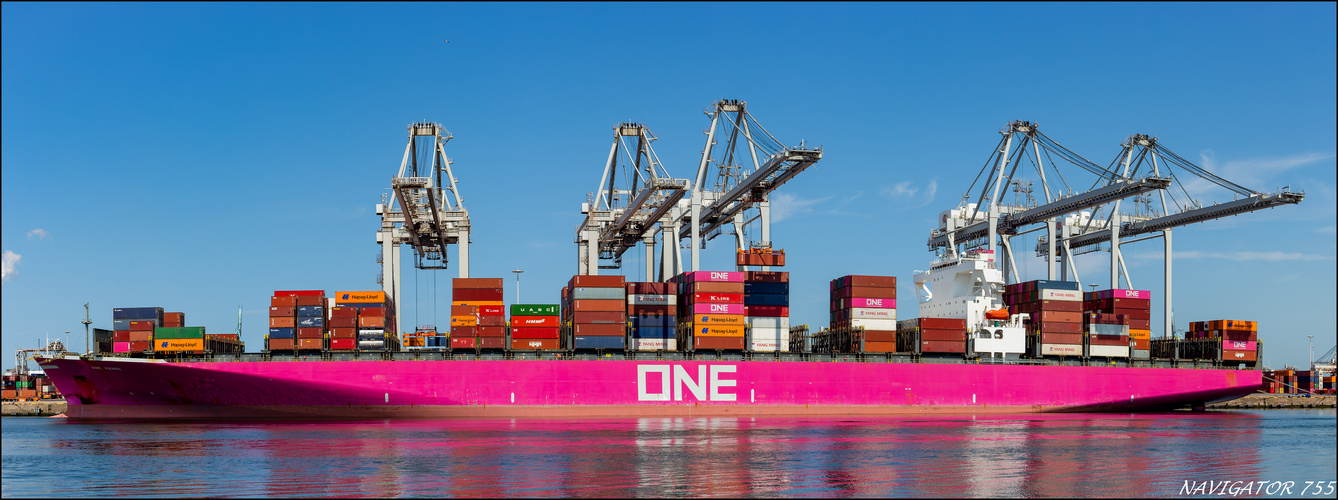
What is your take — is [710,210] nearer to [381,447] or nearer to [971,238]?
[971,238]

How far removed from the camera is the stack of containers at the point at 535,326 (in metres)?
48.5

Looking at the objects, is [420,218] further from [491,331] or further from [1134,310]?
[1134,310]

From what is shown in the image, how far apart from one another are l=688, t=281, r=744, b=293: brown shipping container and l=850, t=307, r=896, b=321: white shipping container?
6885mm

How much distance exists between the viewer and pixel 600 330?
160 ft

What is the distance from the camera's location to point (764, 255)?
5272 centimetres

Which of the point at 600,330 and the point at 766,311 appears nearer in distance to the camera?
the point at 600,330

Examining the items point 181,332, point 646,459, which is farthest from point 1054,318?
point 181,332

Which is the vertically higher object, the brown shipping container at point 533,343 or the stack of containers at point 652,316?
the stack of containers at point 652,316

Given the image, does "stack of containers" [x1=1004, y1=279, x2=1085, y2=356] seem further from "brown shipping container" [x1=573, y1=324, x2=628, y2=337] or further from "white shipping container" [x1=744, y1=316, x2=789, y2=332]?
"brown shipping container" [x1=573, y1=324, x2=628, y2=337]

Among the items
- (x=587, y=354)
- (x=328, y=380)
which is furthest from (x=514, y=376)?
(x=328, y=380)

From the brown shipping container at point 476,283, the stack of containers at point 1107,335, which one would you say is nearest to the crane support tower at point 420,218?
the brown shipping container at point 476,283

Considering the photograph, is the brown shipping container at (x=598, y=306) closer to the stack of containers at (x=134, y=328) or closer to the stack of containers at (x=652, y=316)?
the stack of containers at (x=652, y=316)

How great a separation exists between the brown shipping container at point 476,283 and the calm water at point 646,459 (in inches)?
343

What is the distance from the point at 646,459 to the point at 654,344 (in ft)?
74.2
